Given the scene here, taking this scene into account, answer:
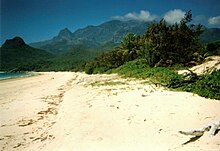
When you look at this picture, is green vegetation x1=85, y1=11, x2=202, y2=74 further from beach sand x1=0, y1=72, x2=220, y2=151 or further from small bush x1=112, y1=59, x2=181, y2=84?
beach sand x1=0, y1=72, x2=220, y2=151

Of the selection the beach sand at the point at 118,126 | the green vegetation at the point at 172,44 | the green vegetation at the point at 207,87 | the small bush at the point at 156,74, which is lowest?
the beach sand at the point at 118,126

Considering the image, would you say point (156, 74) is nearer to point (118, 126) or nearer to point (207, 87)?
point (207, 87)

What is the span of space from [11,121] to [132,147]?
620cm

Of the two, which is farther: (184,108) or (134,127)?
(184,108)

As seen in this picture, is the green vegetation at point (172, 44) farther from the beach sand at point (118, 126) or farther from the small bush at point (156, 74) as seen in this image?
the beach sand at point (118, 126)

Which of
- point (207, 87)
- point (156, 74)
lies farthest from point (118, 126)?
point (156, 74)

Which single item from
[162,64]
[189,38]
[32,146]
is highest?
[189,38]

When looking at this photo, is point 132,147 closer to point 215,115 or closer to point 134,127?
point 134,127

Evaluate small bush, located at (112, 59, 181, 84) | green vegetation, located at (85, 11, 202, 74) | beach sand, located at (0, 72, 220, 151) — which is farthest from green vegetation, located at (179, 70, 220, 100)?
green vegetation, located at (85, 11, 202, 74)

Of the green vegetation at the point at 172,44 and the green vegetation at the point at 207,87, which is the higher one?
the green vegetation at the point at 172,44

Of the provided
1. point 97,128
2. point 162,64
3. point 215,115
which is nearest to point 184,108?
point 215,115

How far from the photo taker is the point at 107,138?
712 cm

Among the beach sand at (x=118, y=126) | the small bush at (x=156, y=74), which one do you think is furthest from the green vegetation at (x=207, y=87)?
the small bush at (x=156, y=74)

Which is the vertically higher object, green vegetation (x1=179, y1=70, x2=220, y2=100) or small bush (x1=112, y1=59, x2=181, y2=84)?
small bush (x1=112, y1=59, x2=181, y2=84)
